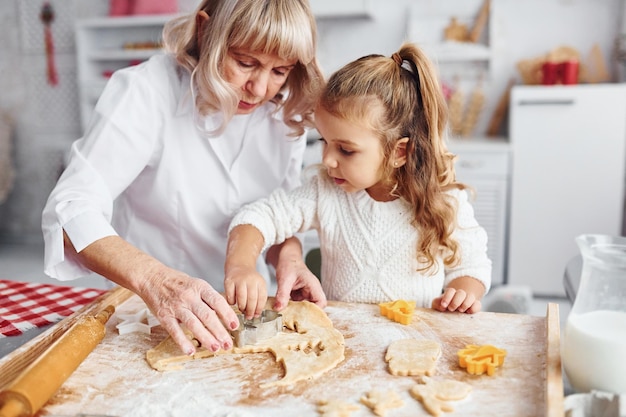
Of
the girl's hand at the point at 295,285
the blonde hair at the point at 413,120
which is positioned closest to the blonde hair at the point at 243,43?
the blonde hair at the point at 413,120

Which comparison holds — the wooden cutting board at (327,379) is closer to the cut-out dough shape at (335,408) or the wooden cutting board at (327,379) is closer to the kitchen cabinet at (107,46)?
the cut-out dough shape at (335,408)

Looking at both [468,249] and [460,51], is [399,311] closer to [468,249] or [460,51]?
[468,249]

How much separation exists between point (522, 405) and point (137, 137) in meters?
0.93

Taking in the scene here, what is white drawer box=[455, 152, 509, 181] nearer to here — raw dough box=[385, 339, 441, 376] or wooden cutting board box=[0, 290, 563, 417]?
wooden cutting board box=[0, 290, 563, 417]

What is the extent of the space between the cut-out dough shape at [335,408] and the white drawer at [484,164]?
256cm

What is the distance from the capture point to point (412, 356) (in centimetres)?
90

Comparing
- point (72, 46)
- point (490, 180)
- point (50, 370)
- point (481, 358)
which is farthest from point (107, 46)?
point (481, 358)

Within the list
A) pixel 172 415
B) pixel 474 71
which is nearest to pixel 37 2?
pixel 474 71

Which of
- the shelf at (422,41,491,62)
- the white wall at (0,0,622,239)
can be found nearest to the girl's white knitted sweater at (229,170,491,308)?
the shelf at (422,41,491,62)

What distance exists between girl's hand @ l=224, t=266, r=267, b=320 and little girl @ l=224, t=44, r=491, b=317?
1.1 inches

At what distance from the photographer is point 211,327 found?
95 cm

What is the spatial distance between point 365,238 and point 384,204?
8 cm

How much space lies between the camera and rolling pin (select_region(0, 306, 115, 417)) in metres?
0.74

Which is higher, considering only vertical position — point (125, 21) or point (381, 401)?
point (125, 21)
